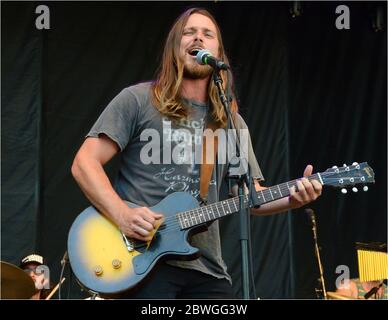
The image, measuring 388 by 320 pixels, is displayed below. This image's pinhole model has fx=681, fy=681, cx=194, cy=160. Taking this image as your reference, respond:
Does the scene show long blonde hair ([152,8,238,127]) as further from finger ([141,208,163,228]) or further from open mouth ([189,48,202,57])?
finger ([141,208,163,228])

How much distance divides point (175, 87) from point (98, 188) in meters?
0.64

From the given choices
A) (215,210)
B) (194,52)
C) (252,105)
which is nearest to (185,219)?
(215,210)

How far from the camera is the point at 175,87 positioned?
337cm

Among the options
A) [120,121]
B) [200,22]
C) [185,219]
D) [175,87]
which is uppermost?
[200,22]

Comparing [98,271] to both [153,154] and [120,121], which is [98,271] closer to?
[153,154]

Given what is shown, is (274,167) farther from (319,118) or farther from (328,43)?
(328,43)

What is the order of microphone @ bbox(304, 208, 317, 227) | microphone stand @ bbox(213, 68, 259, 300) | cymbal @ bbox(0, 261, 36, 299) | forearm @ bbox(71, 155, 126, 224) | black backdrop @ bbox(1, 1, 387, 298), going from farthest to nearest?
microphone @ bbox(304, 208, 317, 227), black backdrop @ bbox(1, 1, 387, 298), cymbal @ bbox(0, 261, 36, 299), forearm @ bbox(71, 155, 126, 224), microphone stand @ bbox(213, 68, 259, 300)

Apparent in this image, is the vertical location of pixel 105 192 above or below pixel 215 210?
above

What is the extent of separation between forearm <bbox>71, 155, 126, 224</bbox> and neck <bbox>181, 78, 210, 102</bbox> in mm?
592

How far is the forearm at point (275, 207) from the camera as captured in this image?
349 cm

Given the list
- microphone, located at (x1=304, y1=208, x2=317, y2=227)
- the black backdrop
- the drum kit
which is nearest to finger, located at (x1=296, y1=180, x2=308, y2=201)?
the drum kit

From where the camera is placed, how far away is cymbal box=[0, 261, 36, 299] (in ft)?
16.1
